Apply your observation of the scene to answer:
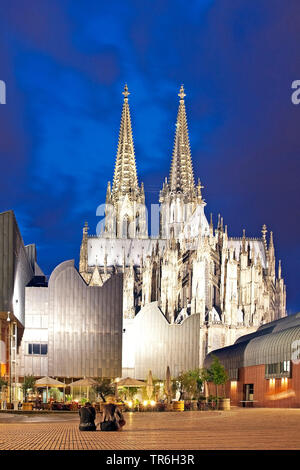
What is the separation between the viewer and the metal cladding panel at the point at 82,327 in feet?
193

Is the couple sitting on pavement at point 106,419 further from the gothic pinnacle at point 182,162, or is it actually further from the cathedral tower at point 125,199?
the gothic pinnacle at point 182,162

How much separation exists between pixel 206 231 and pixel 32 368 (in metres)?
33.3

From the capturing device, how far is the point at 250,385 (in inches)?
1956

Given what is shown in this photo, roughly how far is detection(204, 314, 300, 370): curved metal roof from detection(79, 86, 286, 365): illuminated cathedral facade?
1310cm

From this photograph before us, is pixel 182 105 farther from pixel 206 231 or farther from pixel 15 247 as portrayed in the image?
pixel 15 247

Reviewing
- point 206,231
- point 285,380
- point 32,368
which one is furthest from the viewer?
point 206,231

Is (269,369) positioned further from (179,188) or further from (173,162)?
(173,162)

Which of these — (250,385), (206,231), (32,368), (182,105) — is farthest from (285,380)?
(182,105)

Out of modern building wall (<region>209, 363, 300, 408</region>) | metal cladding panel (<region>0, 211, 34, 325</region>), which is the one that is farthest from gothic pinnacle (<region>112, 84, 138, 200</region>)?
metal cladding panel (<region>0, 211, 34, 325</region>)

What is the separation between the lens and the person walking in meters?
16.6

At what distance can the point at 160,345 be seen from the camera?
66062 mm

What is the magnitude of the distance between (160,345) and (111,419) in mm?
49694

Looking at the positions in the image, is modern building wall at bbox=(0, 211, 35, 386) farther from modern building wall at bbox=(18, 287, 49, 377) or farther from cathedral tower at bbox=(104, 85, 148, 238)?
cathedral tower at bbox=(104, 85, 148, 238)

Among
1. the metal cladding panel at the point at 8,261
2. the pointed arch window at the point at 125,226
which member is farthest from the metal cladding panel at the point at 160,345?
the pointed arch window at the point at 125,226
